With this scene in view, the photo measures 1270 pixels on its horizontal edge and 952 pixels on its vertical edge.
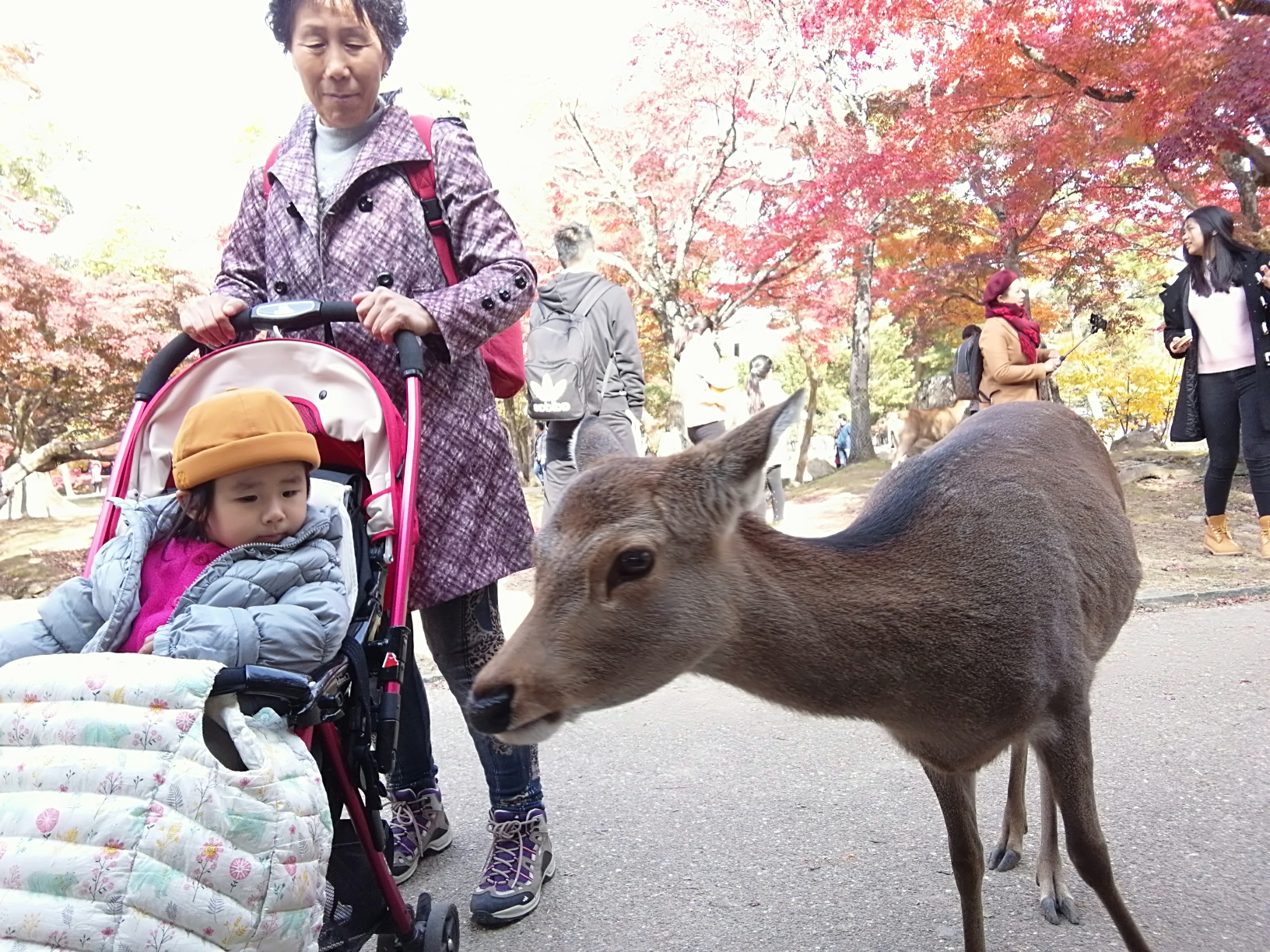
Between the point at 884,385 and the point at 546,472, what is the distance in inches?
1110

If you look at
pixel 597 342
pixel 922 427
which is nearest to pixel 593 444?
pixel 597 342

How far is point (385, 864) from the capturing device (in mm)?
2102

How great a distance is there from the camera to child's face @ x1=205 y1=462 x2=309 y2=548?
2.04 m

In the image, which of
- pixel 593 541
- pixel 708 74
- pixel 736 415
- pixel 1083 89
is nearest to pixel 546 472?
pixel 736 415

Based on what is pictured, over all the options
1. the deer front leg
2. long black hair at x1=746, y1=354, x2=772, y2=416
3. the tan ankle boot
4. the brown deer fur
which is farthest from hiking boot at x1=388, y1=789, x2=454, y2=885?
the brown deer fur

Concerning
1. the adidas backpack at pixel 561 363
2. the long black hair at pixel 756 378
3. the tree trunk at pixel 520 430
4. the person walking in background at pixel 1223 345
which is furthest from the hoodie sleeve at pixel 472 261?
the tree trunk at pixel 520 430

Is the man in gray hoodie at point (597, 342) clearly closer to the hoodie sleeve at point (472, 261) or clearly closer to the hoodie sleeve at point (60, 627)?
the hoodie sleeve at point (472, 261)

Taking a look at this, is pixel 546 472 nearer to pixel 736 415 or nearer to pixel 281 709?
pixel 736 415

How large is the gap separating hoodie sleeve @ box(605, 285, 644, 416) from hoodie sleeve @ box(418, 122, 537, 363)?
276 cm

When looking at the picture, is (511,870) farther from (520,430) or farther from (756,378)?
(520,430)

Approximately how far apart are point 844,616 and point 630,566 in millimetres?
511

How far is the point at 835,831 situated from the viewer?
3.22 metres

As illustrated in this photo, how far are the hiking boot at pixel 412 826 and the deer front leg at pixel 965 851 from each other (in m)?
A: 1.68

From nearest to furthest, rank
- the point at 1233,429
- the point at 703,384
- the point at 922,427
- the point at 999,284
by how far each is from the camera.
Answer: the point at 1233,429 < the point at 999,284 < the point at 703,384 < the point at 922,427
